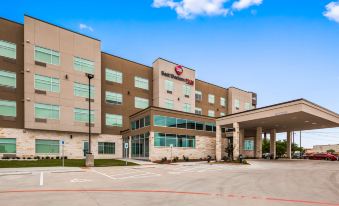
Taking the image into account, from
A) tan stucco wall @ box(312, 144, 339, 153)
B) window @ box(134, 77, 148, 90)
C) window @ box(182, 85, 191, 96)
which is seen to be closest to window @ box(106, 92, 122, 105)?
window @ box(134, 77, 148, 90)

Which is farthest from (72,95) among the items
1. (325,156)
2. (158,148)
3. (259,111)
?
(325,156)

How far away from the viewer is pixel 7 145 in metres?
36.6

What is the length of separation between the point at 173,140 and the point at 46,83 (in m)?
20.5

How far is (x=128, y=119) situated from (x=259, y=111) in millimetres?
23944

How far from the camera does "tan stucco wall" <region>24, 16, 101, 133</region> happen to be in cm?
3841

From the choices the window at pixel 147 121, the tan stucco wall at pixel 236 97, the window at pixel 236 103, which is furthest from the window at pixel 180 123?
the window at pixel 236 103

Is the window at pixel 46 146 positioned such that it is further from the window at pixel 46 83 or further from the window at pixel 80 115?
the window at pixel 46 83

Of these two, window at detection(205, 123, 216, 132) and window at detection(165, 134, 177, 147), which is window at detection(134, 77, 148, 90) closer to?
window at detection(205, 123, 216, 132)

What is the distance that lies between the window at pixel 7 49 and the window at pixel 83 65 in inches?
330

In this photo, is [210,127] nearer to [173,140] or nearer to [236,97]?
[173,140]

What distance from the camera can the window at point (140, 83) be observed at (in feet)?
170

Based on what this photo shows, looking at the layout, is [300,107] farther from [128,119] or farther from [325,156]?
[128,119]

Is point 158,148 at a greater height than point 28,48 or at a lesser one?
lesser

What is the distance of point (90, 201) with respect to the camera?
33.9ft
